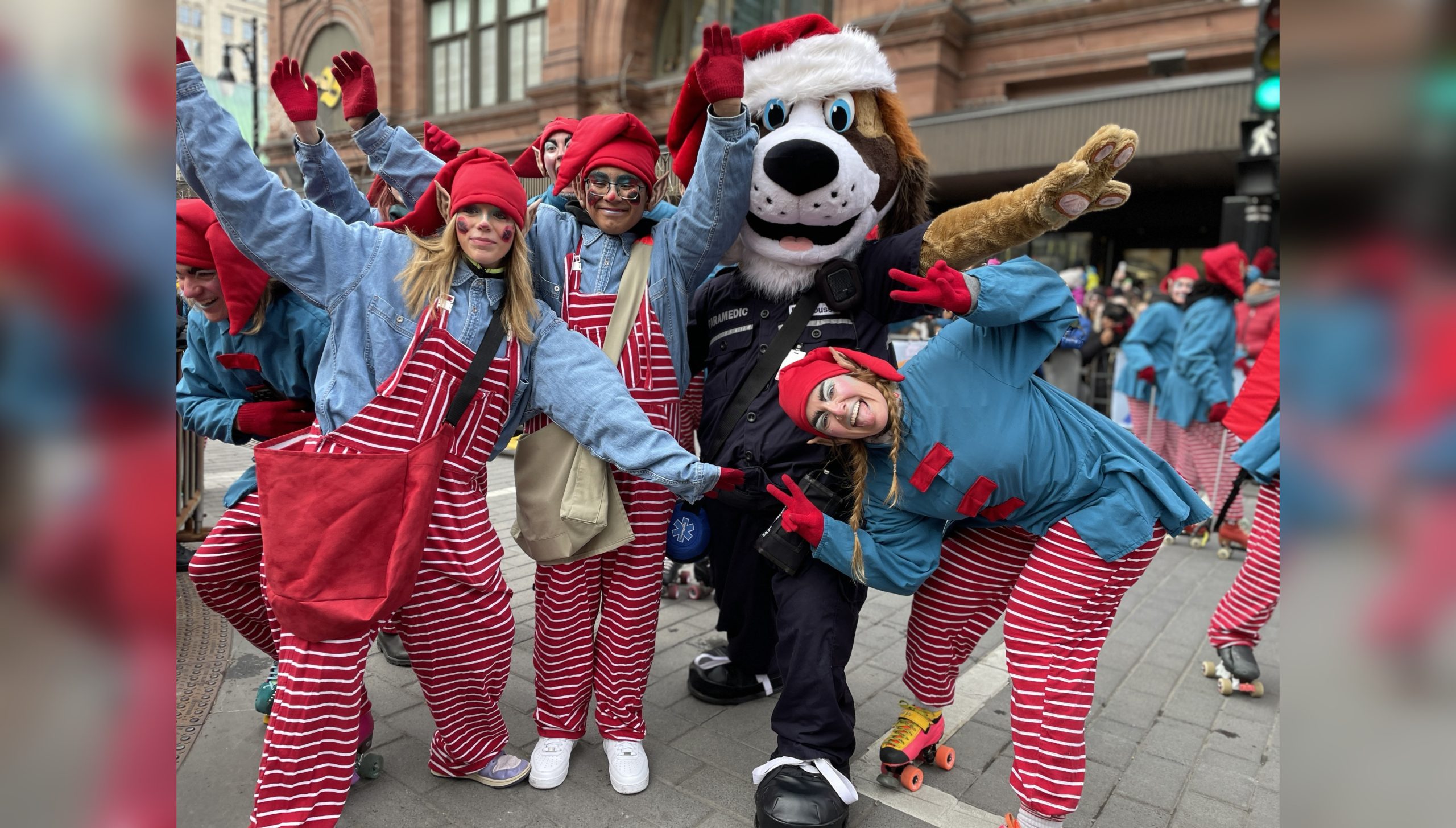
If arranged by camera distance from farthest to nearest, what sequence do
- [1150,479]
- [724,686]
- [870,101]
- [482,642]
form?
[724,686] < [870,101] < [482,642] < [1150,479]

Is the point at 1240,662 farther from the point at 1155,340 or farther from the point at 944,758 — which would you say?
the point at 1155,340

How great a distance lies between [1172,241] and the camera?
12.9 metres

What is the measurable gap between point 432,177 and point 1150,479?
2.65 metres

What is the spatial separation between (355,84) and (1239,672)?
165 inches

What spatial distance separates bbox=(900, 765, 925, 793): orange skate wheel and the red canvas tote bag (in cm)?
171

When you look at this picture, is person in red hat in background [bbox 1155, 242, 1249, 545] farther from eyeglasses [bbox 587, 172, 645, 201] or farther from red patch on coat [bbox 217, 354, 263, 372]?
red patch on coat [bbox 217, 354, 263, 372]

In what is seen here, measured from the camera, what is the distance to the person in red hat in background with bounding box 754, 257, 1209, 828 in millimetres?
2330

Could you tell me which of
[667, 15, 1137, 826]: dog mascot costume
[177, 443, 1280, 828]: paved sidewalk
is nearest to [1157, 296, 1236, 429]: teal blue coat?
[177, 443, 1280, 828]: paved sidewalk

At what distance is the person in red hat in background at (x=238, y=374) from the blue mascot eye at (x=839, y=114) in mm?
1848

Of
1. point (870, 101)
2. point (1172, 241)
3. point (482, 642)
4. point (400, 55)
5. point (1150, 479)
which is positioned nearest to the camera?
point (1150, 479)

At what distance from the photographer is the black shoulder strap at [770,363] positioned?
9.30 ft

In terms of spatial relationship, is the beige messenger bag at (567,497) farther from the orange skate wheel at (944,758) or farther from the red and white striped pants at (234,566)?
the orange skate wheel at (944,758)
